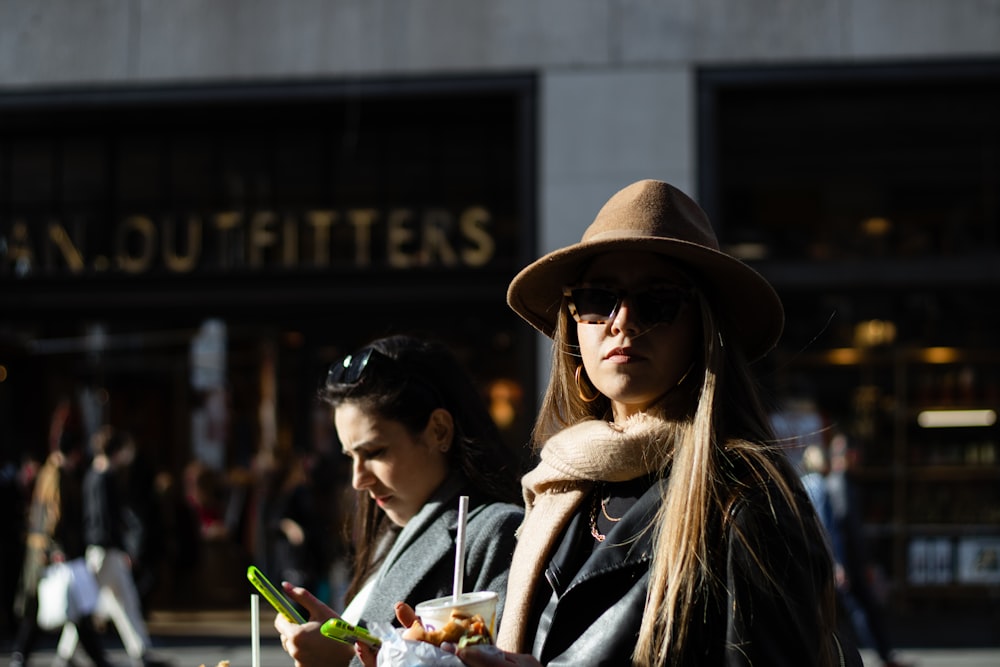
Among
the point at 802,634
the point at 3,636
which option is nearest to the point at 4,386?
the point at 3,636

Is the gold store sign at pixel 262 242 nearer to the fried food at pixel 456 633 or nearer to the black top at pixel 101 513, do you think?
the black top at pixel 101 513

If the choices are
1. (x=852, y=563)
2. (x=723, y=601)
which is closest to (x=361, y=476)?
(x=723, y=601)

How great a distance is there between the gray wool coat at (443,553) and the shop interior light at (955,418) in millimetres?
9651

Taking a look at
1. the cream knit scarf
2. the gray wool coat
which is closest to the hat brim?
the cream knit scarf

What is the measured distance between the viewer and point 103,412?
12.8 meters

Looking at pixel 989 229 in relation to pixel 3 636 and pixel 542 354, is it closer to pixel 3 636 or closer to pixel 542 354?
pixel 542 354

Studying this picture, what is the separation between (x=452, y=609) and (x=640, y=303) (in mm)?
698

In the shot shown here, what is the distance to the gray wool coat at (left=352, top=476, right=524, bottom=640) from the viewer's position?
3.04 metres

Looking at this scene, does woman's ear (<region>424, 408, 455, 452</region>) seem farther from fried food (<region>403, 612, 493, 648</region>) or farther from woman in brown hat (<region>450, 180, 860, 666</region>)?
fried food (<region>403, 612, 493, 648</region>)

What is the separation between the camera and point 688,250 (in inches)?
92.5

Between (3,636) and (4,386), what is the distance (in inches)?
104

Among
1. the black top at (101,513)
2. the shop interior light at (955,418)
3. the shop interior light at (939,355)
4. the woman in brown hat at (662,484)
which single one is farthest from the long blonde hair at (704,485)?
the shop interior light at (955,418)

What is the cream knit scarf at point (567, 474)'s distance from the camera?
7.73ft

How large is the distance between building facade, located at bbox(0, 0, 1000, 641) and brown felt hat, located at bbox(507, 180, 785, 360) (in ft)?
24.1
